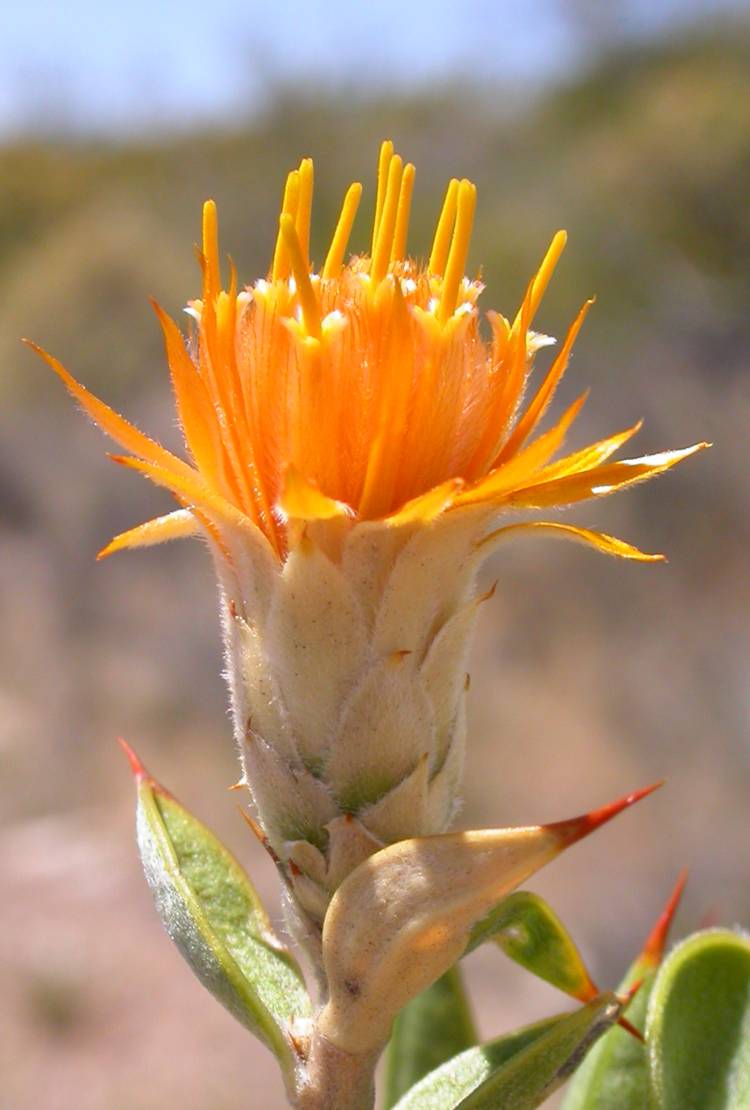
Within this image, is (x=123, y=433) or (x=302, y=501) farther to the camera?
(x=123, y=433)

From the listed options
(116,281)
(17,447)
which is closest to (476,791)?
(17,447)

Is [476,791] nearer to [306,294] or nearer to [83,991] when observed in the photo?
[83,991]

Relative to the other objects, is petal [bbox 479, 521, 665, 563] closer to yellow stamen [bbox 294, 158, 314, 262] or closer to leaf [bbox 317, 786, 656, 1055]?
leaf [bbox 317, 786, 656, 1055]

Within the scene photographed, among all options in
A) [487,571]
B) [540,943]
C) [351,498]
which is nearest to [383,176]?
[351,498]

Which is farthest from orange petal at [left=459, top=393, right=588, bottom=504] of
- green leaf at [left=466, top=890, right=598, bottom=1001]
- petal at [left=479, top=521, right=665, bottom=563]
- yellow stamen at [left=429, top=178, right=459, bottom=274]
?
green leaf at [left=466, top=890, right=598, bottom=1001]

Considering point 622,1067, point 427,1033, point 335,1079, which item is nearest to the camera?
point 335,1079

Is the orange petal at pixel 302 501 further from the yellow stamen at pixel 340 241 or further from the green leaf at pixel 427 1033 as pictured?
the green leaf at pixel 427 1033

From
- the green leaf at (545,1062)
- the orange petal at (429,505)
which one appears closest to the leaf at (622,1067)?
the green leaf at (545,1062)

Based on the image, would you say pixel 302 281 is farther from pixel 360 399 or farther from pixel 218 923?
pixel 218 923

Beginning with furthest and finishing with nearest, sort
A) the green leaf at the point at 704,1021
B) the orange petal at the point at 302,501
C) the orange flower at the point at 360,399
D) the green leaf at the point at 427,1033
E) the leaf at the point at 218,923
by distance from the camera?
the green leaf at the point at 427,1033
the green leaf at the point at 704,1021
the leaf at the point at 218,923
the orange flower at the point at 360,399
the orange petal at the point at 302,501
